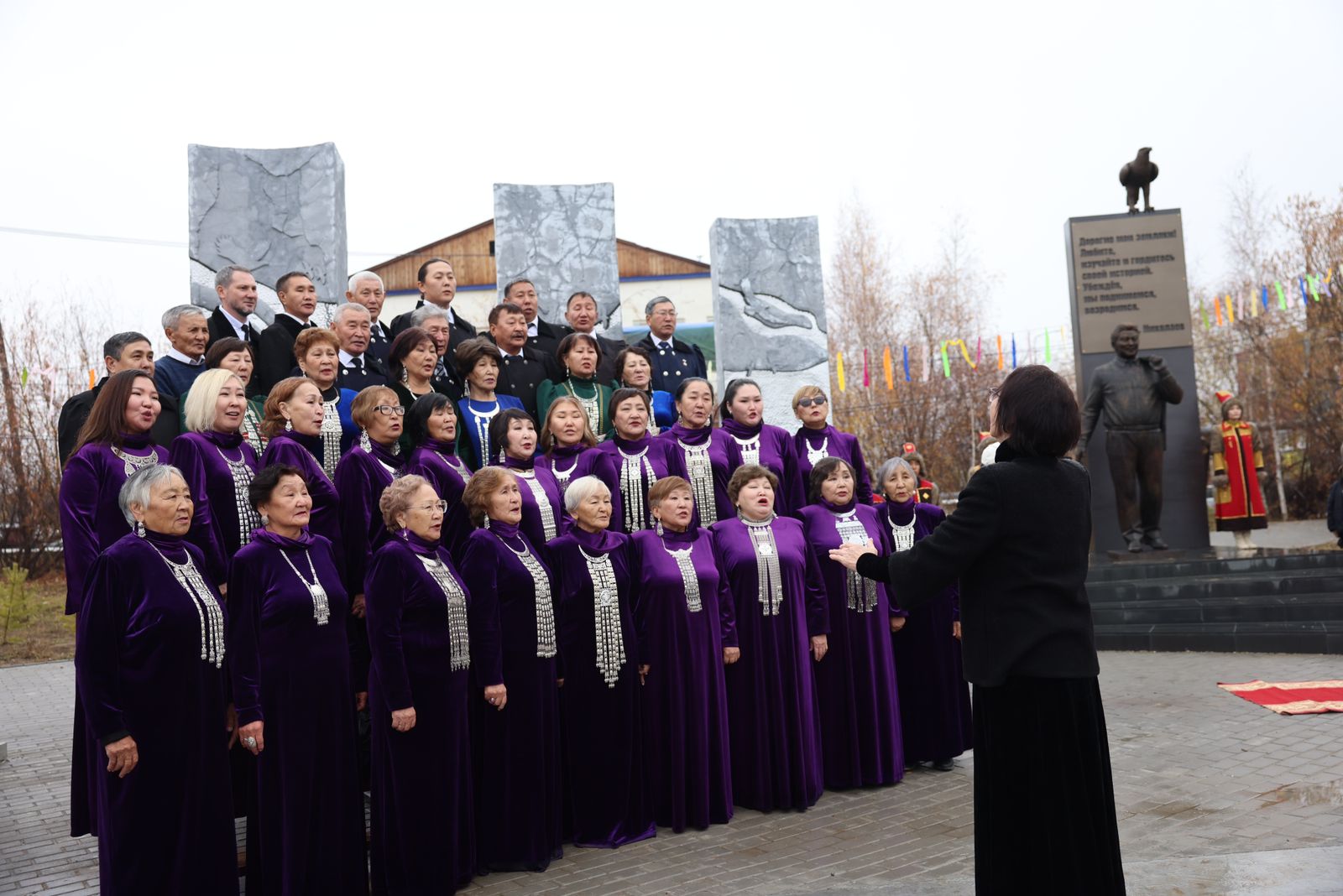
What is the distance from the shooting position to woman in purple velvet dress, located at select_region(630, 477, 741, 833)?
18.1ft

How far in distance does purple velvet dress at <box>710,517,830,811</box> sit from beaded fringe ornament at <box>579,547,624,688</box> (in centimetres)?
79

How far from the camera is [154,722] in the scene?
13.0 feet

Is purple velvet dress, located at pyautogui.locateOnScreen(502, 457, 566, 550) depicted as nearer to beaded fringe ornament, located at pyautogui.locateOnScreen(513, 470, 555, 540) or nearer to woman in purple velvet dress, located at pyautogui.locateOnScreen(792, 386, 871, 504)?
beaded fringe ornament, located at pyautogui.locateOnScreen(513, 470, 555, 540)

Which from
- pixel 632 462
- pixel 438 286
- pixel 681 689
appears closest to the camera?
pixel 681 689

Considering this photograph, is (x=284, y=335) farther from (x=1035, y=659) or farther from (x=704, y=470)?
(x=1035, y=659)

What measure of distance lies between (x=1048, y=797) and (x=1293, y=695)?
5904 millimetres

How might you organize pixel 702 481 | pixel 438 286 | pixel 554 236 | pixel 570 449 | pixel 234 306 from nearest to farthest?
pixel 570 449, pixel 234 306, pixel 702 481, pixel 438 286, pixel 554 236

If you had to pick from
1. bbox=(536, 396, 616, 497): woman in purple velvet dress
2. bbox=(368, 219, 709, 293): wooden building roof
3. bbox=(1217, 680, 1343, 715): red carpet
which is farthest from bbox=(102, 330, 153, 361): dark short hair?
bbox=(368, 219, 709, 293): wooden building roof

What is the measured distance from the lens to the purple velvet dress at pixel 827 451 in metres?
6.97

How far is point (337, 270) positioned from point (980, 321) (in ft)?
89.9

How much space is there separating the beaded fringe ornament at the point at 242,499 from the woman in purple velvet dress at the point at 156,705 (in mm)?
620

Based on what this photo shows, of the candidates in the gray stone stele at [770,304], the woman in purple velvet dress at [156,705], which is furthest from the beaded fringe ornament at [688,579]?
the gray stone stele at [770,304]

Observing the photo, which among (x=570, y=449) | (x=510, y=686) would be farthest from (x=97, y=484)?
(x=570, y=449)

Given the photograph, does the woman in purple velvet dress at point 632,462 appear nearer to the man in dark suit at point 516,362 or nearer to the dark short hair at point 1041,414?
the man in dark suit at point 516,362
